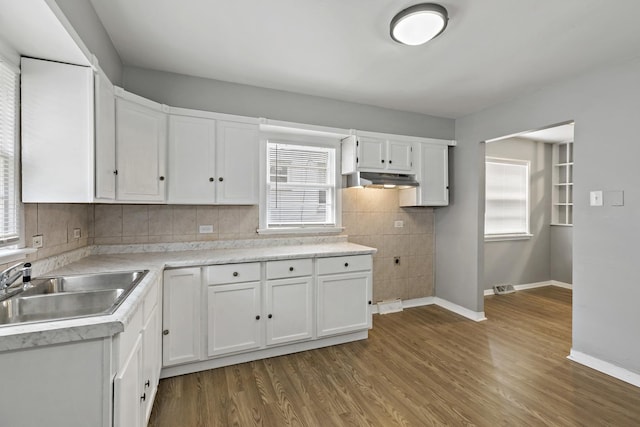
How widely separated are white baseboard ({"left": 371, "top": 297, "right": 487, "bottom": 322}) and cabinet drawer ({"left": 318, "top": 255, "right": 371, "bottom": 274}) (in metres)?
0.98

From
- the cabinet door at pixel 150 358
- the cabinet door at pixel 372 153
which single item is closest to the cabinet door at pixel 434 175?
the cabinet door at pixel 372 153

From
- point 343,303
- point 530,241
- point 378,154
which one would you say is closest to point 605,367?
point 343,303

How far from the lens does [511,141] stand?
193 inches

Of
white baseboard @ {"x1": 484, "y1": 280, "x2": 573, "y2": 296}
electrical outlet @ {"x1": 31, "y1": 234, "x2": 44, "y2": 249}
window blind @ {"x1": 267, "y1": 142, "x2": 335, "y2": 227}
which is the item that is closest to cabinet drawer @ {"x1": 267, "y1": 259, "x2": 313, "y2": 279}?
window blind @ {"x1": 267, "y1": 142, "x2": 335, "y2": 227}

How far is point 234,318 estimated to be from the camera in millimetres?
2492

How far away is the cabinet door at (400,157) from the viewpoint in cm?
351

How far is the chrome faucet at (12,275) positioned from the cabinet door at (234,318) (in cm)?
111

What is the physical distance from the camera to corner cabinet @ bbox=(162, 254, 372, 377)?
2.35 metres

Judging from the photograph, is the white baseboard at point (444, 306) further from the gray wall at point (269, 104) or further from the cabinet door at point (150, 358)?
the cabinet door at point (150, 358)

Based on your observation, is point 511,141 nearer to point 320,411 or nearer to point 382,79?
point 382,79

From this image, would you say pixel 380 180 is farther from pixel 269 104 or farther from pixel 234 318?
pixel 234 318

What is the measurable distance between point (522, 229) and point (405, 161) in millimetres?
3009

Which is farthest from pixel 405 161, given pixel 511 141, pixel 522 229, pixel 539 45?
pixel 522 229

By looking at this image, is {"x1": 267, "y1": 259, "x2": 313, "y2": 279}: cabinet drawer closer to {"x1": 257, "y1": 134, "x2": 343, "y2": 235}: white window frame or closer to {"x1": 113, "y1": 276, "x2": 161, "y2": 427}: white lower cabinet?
{"x1": 257, "y1": 134, "x2": 343, "y2": 235}: white window frame
